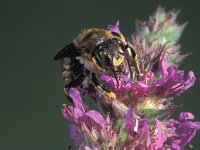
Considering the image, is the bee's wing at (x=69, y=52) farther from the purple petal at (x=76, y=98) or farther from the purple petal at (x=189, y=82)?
the purple petal at (x=189, y=82)

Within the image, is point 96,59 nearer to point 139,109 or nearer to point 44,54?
point 139,109

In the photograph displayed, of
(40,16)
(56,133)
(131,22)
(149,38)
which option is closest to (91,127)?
(149,38)

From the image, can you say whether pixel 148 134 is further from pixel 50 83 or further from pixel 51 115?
pixel 50 83

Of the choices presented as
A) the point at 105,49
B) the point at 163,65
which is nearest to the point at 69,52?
the point at 105,49

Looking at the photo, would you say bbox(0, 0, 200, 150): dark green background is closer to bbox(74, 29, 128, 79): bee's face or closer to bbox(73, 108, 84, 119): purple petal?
bbox(74, 29, 128, 79): bee's face

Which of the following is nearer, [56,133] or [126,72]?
[126,72]

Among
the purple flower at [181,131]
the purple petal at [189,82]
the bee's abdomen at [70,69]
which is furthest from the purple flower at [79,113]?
the purple petal at [189,82]

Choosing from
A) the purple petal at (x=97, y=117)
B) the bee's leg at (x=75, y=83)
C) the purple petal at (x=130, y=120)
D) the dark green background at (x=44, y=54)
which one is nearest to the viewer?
the purple petal at (x=130, y=120)

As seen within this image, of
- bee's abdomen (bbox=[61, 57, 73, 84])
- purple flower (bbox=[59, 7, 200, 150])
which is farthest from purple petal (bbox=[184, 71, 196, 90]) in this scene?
bee's abdomen (bbox=[61, 57, 73, 84])
